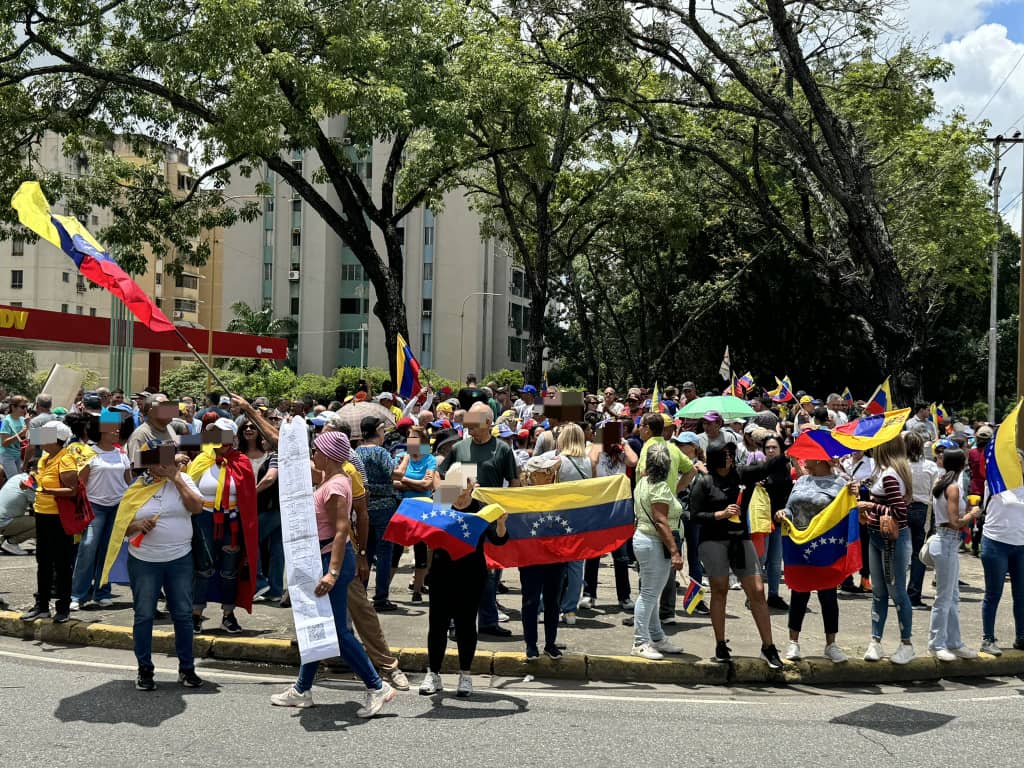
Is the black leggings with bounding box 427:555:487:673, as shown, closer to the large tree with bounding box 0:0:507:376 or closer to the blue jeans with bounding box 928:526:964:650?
the blue jeans with bounding box 928:526:964:650

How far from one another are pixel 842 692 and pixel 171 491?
16.6 feet

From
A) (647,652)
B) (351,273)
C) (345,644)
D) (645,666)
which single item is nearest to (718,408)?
(647,652)

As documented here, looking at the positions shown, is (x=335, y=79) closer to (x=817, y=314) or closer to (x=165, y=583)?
(x=165, y=583)

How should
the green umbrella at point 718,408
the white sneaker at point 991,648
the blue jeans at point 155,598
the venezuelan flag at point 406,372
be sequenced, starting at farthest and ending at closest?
the venezuelan flag at point 406,372 < the green umbrella at point 718,408 < the white sneaker at point 991,648 < the blue jeans at point 155,598

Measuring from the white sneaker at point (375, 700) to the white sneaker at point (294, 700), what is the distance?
0.33m

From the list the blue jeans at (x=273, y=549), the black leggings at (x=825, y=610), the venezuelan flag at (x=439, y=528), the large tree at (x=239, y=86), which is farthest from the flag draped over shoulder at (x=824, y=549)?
the large tree at (x=239, y=86)

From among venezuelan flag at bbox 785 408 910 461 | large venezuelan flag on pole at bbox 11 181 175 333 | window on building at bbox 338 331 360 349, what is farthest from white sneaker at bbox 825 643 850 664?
window on building at bbox 338 331 360 349

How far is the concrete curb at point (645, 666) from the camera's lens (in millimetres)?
7996

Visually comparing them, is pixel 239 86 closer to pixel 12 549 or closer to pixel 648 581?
pixel 12 549

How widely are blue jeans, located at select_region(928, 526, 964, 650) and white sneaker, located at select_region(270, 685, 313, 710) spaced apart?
4.97 m

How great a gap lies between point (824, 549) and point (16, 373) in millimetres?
59299

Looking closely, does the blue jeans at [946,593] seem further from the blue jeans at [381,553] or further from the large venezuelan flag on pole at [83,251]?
the large venezuelan flag on pole at [83,251]

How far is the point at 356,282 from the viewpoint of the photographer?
2707 inches

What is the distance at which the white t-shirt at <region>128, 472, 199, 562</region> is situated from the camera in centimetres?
705
